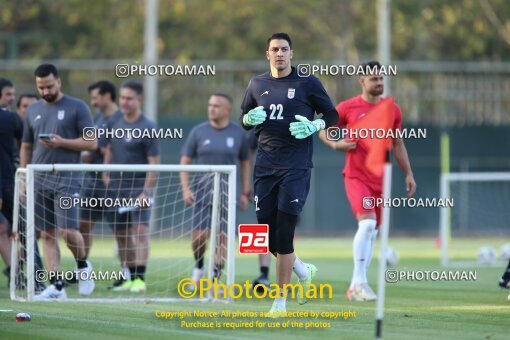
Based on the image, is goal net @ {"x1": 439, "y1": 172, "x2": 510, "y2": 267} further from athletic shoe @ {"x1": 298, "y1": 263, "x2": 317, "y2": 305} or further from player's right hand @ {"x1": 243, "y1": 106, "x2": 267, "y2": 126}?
player's right hand @ {"x1": 243, "y1": 106, "x2": 267, "y2": 126}

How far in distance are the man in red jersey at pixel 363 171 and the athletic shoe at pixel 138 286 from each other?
2670 mm

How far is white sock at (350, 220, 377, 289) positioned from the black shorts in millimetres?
1990


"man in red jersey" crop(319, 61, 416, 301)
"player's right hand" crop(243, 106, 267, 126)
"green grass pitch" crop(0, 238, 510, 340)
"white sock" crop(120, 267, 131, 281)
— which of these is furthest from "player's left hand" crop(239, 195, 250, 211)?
"player's right hand" crop(243, 106, 267, 126)

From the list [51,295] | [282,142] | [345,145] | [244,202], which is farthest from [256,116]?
[244,202]

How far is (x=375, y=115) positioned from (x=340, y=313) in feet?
9.94

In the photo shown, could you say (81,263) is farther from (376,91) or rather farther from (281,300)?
(376,91)

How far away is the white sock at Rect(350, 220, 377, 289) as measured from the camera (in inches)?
514

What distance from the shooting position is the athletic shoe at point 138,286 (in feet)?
46.7

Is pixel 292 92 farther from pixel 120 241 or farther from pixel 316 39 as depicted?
pixel 316 39

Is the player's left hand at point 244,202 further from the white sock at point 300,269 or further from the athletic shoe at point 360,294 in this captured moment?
the white sock at point 300,269

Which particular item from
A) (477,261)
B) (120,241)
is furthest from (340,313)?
(477,261)

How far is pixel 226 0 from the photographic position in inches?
1684

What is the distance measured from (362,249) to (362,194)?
2.08 feet

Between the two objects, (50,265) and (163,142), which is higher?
(163,142)
